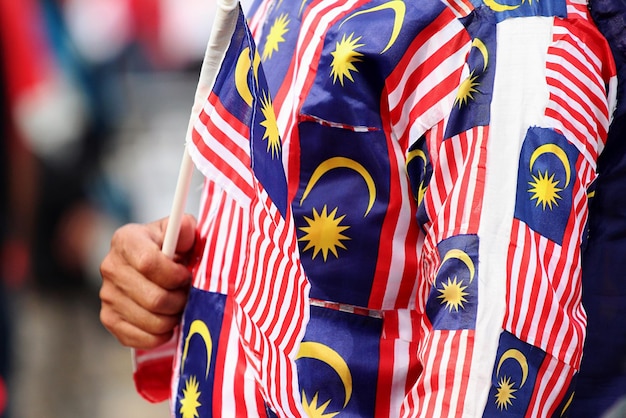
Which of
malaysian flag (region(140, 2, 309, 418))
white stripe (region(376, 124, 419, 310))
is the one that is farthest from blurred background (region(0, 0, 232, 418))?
white stripe (region(376, 124, 419, 310))

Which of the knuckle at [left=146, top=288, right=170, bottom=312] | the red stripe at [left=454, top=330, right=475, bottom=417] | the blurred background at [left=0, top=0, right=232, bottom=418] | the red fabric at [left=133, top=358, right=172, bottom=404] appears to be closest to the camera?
the red stripe at [left=454, top=330, right=475, bottom=417]

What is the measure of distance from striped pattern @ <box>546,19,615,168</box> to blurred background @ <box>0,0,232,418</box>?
3041 millimetres

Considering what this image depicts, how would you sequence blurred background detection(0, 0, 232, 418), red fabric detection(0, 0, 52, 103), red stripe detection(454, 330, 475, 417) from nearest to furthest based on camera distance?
1. red stripe detection(454, 330, 475, 417)
2. red fabric detection(0, 0, 52, 103)
3. blurred background detection(0, 0, 232, 418)

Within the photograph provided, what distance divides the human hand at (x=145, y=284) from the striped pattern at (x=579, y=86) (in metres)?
0.63

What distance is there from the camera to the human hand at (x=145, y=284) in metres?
1.49

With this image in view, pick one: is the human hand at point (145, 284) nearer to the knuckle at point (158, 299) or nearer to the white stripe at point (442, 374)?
the knuckle at point (158, 299)

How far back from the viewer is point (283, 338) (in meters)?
1.20

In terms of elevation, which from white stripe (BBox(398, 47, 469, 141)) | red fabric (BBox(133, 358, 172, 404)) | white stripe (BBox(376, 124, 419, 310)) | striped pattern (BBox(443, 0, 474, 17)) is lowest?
red fabric (BBox(133, 358, 172, 404))

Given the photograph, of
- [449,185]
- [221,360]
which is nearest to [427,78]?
[449,185]

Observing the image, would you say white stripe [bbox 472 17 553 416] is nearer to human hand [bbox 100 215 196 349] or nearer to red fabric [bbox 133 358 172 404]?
human hand [bbox 100 215 196 349]

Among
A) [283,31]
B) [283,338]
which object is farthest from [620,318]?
[283,31]

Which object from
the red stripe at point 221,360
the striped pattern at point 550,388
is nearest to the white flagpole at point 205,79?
the red stripe at point 221,360

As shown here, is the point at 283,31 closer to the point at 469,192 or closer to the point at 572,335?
the point at 469,192

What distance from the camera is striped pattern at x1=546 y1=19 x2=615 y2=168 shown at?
43.2 inches
